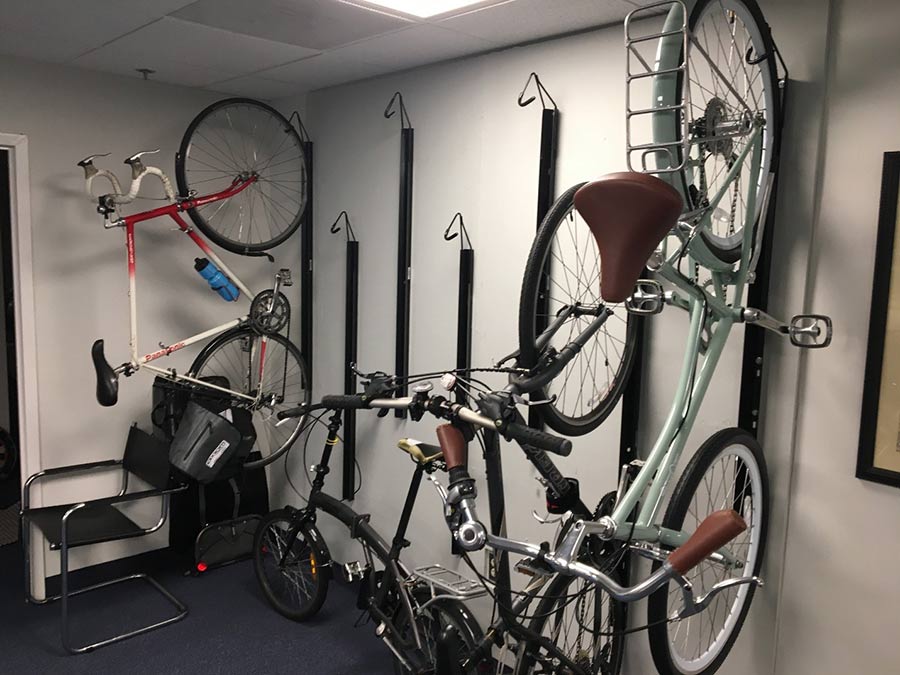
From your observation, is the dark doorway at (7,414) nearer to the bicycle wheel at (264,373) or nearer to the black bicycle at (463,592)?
the bicycle wheel at (264,373)

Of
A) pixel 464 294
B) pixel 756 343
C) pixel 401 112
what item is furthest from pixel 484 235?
pixel 756 343

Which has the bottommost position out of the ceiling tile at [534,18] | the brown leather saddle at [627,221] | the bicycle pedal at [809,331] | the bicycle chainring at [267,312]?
the bicycle chainring at [267,312]


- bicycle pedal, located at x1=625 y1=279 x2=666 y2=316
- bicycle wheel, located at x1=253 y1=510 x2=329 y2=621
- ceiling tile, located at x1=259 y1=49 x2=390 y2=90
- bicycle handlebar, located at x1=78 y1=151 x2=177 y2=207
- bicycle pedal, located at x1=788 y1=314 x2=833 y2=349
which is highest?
ceiling tile, located at x1=259 y1=49 x2=390 y2=90

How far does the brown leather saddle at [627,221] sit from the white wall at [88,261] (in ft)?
8.33

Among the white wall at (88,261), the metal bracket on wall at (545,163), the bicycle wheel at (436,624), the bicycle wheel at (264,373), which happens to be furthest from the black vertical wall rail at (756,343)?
the white wall at (88,261)

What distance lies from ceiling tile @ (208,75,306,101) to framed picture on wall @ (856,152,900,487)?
2.39m

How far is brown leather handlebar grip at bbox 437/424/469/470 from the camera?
147 centimetres

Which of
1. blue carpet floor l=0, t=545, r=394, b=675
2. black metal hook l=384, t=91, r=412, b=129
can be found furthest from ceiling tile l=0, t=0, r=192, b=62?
blue carpet floor l=0, t=545, r=394, b=675

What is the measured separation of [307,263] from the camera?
3.34m

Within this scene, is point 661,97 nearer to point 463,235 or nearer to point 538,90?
point 538,90

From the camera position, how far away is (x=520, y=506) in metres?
2.52

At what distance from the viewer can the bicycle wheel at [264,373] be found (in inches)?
129

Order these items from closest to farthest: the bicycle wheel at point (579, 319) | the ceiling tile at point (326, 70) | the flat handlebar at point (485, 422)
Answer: the flat handlebar at point (485, 422)
the bicycle wheel at point (579, 319)
the ceiling tile at point (326, 70)

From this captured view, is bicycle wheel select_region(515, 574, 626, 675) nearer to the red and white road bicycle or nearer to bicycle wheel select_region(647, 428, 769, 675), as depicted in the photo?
bicycle wheel select_region(647, 428, 769, 675)
